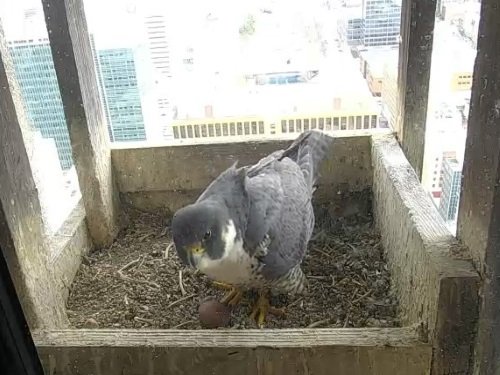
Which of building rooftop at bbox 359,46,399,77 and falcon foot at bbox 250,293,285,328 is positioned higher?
building rooftop at bbox 359,46,399,77

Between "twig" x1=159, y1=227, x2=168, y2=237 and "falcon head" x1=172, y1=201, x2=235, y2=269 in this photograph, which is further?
"twig" x1=159, y1=227, x2=168, y2=237

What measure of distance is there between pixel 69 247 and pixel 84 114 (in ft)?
1.51

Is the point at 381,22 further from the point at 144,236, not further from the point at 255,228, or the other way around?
the point at 144,236

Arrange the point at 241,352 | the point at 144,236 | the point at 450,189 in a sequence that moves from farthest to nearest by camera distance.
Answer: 1. the point at 144,236
2. the point at 450,189
3. the point at 241,352

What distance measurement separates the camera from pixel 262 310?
6.08 feet

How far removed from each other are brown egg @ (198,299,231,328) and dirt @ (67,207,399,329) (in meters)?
0.03

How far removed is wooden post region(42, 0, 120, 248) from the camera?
1.84 m

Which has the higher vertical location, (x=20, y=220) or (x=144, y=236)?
(x=20, y=220)

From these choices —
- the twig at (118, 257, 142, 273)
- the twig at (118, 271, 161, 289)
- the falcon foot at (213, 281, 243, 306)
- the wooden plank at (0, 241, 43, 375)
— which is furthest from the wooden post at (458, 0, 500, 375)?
the twig at (118, 257, 142, 273)

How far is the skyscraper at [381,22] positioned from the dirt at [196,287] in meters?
0.70

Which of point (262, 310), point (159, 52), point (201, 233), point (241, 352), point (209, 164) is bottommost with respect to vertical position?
point (262, 310)

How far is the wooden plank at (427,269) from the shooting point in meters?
1.33

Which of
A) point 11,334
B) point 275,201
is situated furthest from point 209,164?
point 11,334

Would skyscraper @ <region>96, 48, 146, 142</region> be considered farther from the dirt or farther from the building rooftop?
the building rooftop
